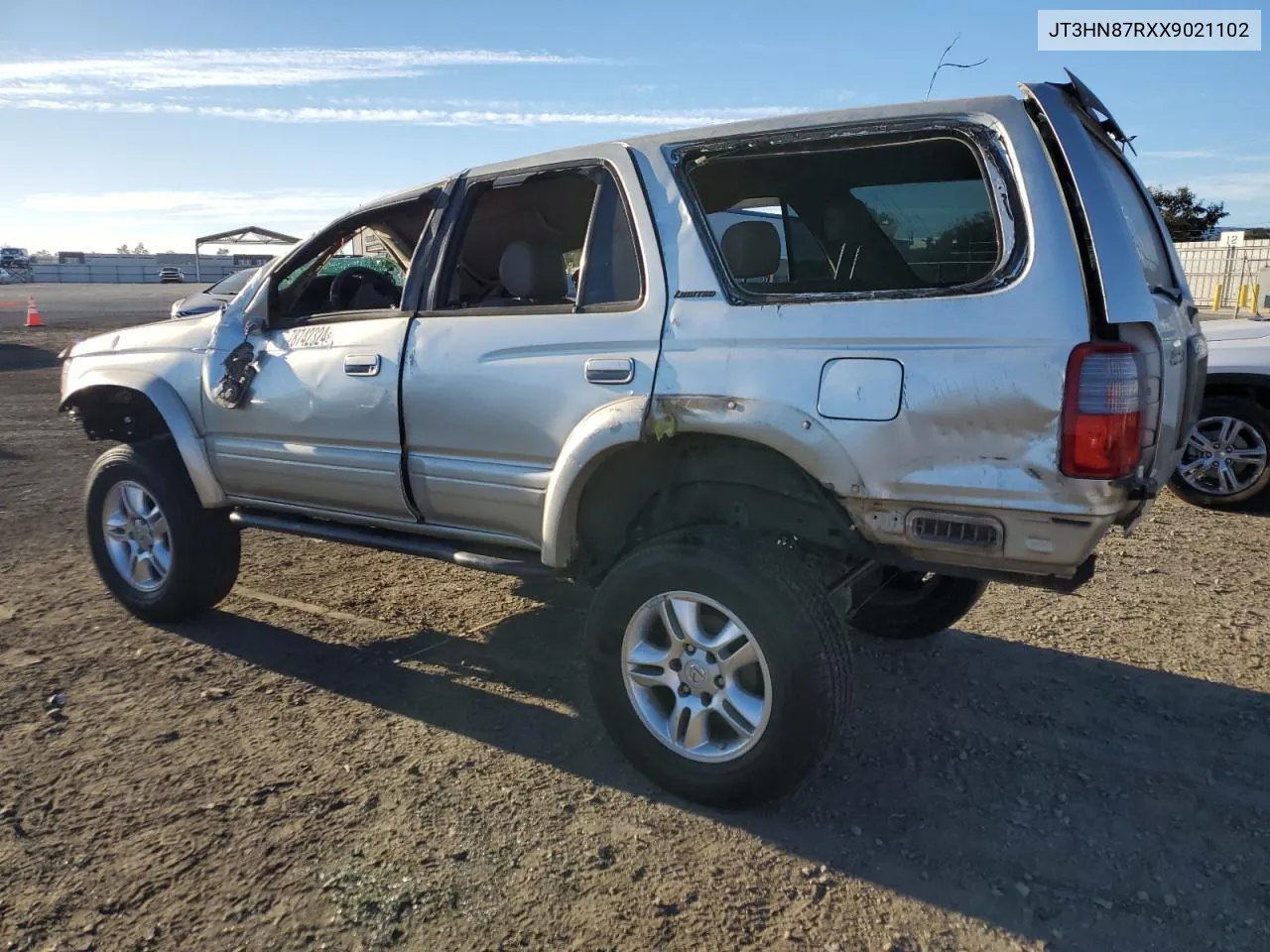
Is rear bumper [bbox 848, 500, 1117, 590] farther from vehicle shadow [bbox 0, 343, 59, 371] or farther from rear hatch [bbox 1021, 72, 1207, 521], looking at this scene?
vehicle shadow [bbox 0, 343, 59, 371]

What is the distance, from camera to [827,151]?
2910mm

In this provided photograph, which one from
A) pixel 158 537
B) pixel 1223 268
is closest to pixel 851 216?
pixel 158 537

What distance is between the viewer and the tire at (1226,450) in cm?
607

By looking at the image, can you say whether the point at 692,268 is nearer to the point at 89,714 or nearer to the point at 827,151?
the point at 827,151

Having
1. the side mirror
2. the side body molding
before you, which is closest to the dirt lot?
the side body molding

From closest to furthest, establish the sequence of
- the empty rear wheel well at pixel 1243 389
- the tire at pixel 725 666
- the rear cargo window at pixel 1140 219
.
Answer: the tire at pixel 725 666 < the rear cargo window at pixel 1140 219 < the empty rear wheel well at pixel 1243 389

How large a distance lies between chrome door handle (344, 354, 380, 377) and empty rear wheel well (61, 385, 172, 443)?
1443 mm

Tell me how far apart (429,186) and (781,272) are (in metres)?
1.50

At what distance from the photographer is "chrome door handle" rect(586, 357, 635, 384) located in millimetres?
3018

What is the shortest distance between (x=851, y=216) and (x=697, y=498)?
1457 millimetres

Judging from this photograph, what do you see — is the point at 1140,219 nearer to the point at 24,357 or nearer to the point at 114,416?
the point at 114,416

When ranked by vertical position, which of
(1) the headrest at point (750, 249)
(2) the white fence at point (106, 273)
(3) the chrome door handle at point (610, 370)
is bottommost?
(3) the chrome door handle at point (610, 370)

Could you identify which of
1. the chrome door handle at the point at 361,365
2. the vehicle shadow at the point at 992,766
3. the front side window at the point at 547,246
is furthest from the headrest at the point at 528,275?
the vehicle shadow at the point at 992,766

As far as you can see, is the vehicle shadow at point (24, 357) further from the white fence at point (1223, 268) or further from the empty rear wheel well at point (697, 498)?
the white fence at point (1223, 268)
